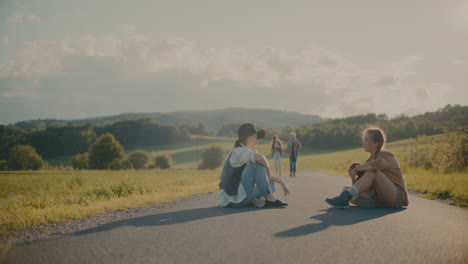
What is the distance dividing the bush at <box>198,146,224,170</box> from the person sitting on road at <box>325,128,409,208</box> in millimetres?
60983

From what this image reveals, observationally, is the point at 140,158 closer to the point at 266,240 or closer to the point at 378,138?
the point at 378,138

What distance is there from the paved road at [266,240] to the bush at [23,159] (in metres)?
61.2

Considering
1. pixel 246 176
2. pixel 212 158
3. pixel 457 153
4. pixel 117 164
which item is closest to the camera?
pixel 246 176

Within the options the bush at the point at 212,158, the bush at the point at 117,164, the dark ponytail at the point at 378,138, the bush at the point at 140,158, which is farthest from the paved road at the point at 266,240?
the bush at the point at 140,158

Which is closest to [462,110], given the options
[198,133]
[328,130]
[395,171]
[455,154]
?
[328,130]

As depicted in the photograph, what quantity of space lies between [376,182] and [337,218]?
55.1 inches

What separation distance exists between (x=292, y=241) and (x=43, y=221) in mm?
3550

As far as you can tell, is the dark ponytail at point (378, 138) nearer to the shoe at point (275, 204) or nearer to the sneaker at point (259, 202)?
the shoe at point (275, 204)

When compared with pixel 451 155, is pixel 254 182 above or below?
above

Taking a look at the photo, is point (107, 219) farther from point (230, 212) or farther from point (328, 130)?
point (328, 130)

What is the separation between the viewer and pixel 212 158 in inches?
2655

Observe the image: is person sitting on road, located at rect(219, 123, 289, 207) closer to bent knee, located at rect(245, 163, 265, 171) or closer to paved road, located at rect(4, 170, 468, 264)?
bent knee, located at rect(245, 163, 265, 171)

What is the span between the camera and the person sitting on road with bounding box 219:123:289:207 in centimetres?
600

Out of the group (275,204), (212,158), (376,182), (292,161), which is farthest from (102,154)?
(376,182)
